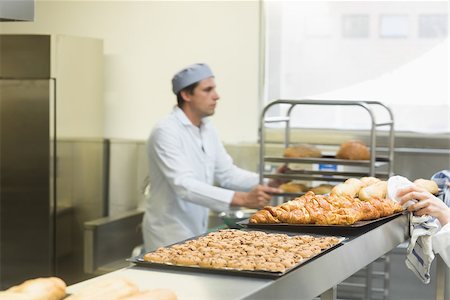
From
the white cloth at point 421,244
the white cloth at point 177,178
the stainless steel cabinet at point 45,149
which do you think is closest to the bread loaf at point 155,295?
the white cloth at point 421,244

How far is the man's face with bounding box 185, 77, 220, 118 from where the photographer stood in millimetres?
4535

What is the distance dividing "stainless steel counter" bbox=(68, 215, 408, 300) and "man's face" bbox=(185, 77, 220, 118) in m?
2.27

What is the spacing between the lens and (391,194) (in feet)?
9.82

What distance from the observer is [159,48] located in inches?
207

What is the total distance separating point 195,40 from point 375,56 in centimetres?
111

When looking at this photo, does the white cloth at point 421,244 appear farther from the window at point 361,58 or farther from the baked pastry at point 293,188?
the window at point 361,58

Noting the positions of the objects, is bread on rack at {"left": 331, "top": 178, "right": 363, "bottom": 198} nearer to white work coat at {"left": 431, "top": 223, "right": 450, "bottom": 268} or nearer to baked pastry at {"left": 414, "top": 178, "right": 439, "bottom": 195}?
baked pastry at {"left": 414, "top": 178, "right": 439, "bottom": 195}

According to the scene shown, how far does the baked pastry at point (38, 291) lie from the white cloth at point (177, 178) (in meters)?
2.67

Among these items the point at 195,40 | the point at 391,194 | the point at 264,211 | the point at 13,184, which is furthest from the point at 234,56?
the point at 264,211

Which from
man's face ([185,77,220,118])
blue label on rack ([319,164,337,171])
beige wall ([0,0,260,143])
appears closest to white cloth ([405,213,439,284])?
blue label on rack ([319,164,337,171])

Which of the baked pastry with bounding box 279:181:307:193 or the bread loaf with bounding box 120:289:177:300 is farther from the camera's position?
the baked pastry with bounding box 279:181:307:193

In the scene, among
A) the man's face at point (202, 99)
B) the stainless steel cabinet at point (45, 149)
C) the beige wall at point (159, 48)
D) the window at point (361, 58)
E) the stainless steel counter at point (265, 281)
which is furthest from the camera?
the beige wall at point (159, 48)

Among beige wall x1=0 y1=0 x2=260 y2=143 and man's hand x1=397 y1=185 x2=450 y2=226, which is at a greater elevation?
beige wall x1=0 y1=0 x2=260 y2=143

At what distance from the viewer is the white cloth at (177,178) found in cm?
432
